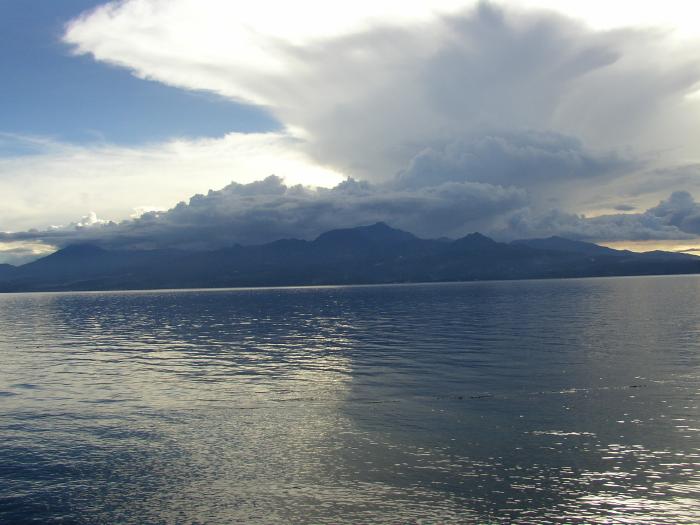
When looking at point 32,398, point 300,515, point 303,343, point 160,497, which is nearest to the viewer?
point 300,515

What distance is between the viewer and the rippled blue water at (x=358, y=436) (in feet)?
119

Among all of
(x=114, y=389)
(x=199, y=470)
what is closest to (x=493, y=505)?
(x=199, y=470)

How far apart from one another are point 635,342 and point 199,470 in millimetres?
98009

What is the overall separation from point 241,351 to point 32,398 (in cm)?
4538

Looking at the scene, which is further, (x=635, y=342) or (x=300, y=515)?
(x=635, y=342)

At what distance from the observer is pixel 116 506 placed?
36906 mm

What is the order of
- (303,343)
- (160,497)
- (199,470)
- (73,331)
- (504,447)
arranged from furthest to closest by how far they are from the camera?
(73,331)
(303,343)
(504,447)
(199,470)
(160,497)

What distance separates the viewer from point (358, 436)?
5103 cm

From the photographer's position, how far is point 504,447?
46.6m

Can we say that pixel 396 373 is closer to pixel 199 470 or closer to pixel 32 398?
pixel 199 470

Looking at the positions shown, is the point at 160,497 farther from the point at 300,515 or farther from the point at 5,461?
the point at 5,461

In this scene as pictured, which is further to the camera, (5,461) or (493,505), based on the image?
(5,461)

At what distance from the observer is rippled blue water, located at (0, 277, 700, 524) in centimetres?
3631

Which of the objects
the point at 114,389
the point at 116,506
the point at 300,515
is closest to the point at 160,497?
the point at 116,506
